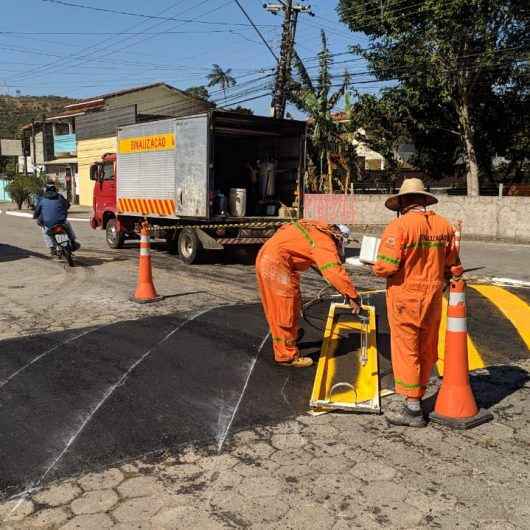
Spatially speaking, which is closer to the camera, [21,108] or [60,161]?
[60,161]

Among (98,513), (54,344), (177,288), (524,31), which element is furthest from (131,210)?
(524,31)

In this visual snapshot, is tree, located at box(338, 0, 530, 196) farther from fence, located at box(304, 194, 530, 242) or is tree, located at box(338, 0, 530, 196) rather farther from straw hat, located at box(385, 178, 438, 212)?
straw hat, located at box(385, 178, 438, 212)

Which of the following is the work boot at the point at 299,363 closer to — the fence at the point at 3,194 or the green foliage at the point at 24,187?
the green foliage at the point at 24,187

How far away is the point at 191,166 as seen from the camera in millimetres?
12406

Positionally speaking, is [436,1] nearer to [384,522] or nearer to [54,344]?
[54,344]

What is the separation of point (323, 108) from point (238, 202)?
1154cm

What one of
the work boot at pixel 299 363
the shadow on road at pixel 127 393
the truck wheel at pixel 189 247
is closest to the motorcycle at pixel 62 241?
the truck wheel at pixel 189 247

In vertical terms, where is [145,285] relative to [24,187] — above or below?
below

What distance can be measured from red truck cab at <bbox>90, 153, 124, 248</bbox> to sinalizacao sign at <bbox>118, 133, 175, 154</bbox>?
844 mm

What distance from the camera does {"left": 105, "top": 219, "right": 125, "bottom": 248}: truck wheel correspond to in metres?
15.3

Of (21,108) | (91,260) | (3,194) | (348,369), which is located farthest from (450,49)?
(21,108)

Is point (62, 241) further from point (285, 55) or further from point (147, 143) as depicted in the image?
point (285, 55)

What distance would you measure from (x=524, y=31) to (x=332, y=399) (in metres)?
18.9

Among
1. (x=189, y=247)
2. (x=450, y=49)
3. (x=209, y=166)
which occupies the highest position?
(x=450, y=49)
